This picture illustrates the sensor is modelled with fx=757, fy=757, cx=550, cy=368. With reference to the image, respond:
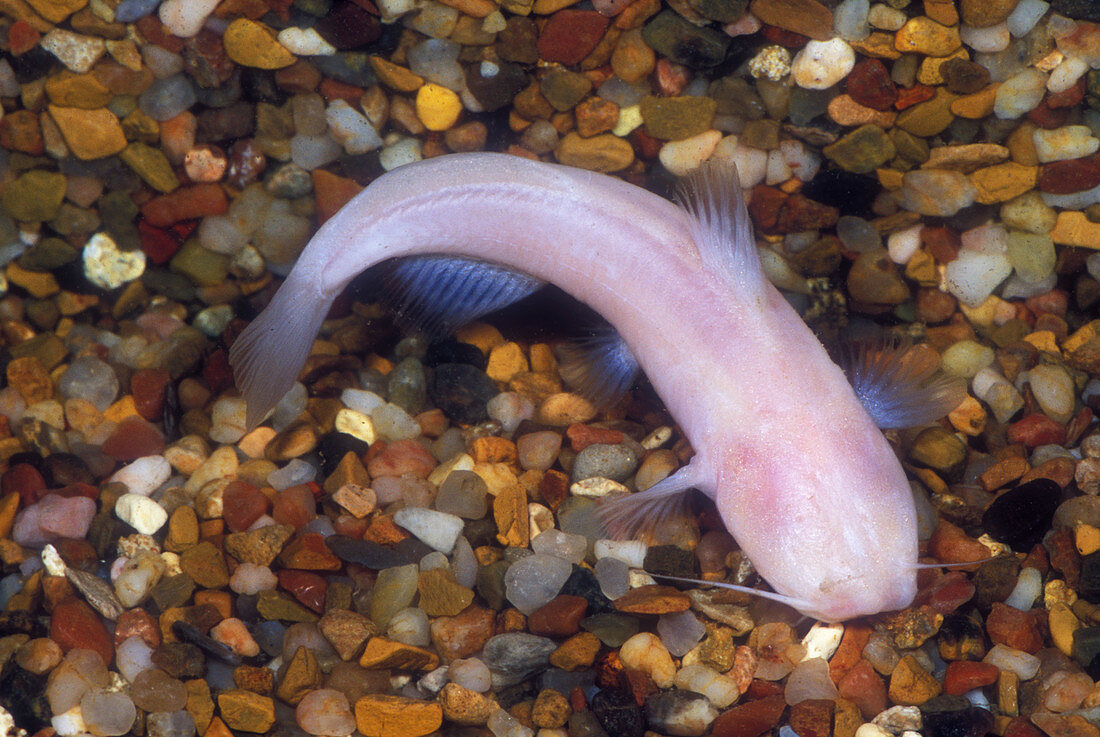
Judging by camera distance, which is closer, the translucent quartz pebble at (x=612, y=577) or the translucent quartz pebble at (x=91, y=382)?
the translucent quartz pebble at (x=612, y=577)

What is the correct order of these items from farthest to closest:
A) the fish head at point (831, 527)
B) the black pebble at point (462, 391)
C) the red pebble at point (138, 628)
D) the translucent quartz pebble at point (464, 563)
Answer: the black pebble at point (462, 391) < the translucent quartz pebble at point (464, 563) < the red pebble at point (138, 628) < the fish head at point (831, 527)

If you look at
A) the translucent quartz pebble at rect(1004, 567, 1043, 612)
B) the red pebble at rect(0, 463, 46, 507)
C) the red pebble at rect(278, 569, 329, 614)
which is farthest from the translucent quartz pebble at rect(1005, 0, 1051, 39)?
the red pebble at rect(0, 463, 46, 507)

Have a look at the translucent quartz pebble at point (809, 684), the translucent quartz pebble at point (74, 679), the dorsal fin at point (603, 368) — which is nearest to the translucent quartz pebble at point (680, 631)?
the translucent quartz pebble at point (809, 684)

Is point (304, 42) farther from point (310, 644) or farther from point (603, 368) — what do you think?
point (310, 644)

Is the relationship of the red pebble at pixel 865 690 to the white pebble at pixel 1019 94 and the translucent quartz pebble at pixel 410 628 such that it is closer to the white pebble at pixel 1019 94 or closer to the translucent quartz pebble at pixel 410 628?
the translucent quartz pebble at pixel 410 628

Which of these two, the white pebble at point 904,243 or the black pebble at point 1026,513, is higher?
the white pebble at point 904,243

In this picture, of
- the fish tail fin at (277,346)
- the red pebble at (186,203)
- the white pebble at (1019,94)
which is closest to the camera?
the fish tail fin at (277,346)

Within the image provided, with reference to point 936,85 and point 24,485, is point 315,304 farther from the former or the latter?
point 936,85

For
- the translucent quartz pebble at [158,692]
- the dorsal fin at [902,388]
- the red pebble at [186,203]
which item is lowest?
the translucent quartz pebble at [158,692]
